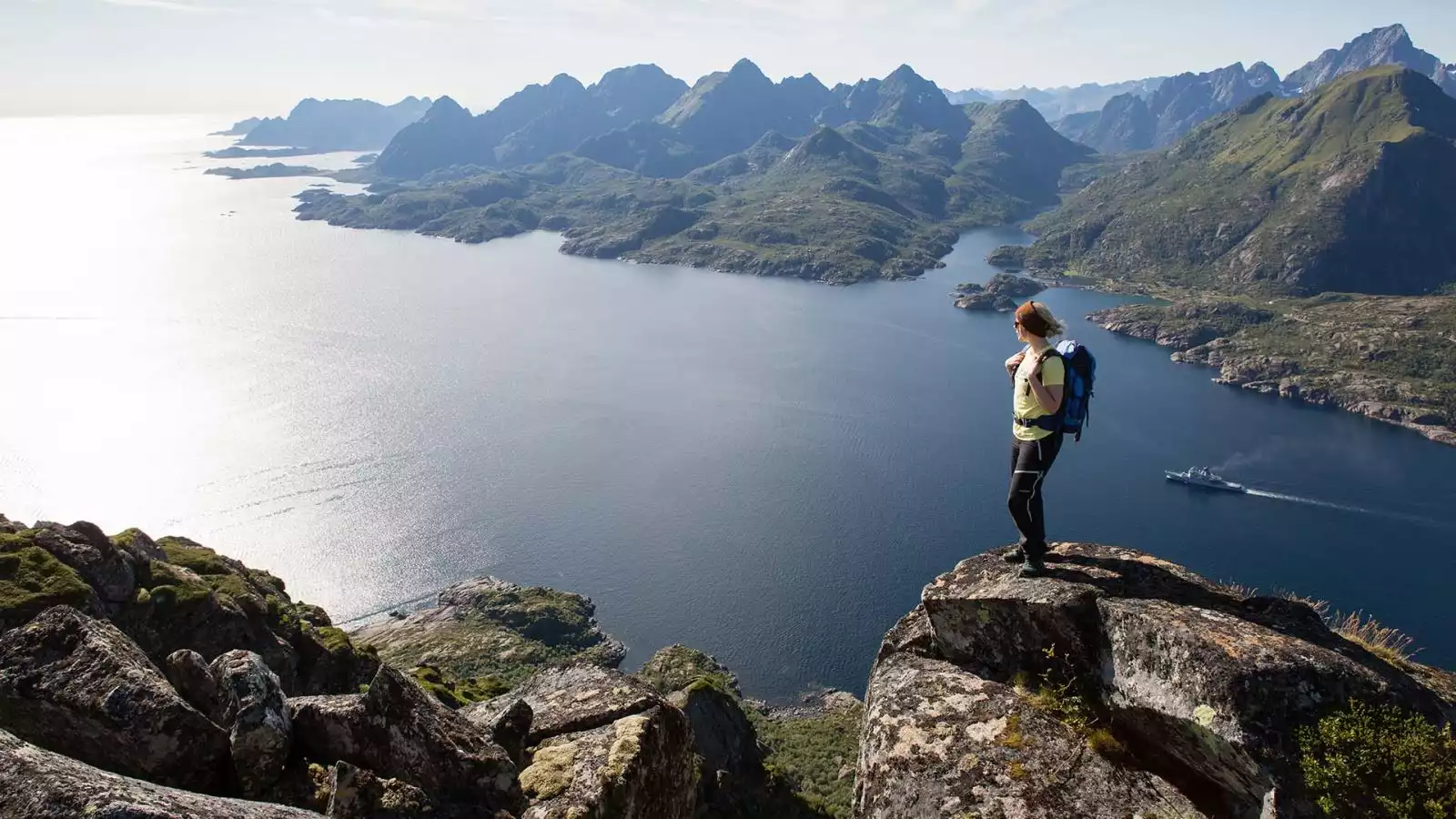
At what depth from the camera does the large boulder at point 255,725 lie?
9.41m

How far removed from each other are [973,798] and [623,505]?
125 metres

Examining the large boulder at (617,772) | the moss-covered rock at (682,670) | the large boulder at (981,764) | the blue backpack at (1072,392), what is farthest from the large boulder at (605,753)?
the moss-covered rock at (682,670)

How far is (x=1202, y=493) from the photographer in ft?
469

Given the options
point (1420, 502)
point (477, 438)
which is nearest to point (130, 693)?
point (477, 438)

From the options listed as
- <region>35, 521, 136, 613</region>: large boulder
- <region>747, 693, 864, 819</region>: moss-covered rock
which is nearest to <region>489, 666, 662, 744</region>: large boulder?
<region>35, 521, 136, 613</region>: large boulder

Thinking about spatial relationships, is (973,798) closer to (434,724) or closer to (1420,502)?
(434,724)

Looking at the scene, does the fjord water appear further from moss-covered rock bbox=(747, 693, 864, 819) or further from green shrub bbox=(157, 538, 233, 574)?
green shrub bbox=(157, 538, 233, 574)

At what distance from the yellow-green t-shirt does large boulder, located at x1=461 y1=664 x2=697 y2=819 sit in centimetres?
758

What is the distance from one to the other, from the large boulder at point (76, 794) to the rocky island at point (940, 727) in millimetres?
25

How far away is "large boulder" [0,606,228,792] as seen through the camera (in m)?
9.38

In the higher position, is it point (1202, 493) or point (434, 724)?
point (434, 724)

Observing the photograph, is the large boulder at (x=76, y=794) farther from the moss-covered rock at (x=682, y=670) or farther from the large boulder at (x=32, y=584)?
the moss-covered rock at (x=682, y=670)

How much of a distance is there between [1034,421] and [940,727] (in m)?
5.19

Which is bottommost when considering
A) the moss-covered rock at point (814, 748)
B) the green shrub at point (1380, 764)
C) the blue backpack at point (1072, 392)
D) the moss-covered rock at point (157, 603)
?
the moss-covered rock at point (814, 748)
